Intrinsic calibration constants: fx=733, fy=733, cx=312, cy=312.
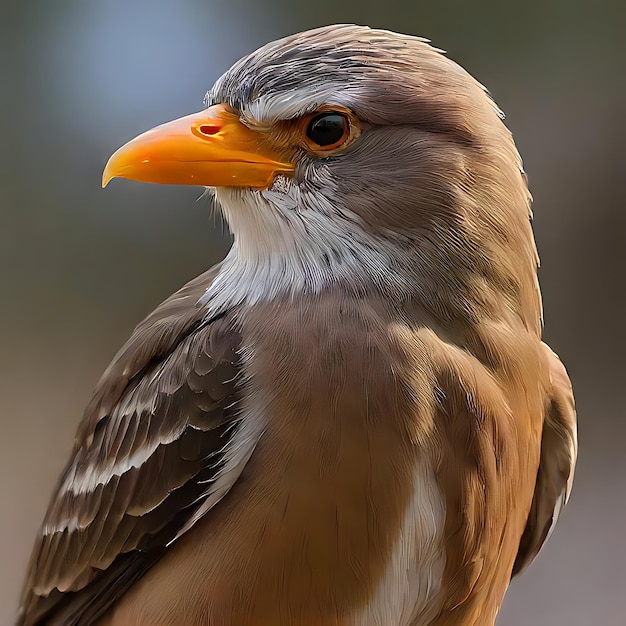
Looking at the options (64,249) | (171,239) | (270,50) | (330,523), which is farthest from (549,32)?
(330,523)

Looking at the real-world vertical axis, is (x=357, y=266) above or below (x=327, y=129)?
below

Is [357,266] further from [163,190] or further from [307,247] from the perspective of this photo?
[163,190]

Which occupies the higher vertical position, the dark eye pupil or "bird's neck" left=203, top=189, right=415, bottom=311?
the dark eye pupil

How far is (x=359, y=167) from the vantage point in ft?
2.54

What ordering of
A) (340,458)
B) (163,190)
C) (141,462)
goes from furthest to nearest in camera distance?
(163,190), (141,462), (340,458)

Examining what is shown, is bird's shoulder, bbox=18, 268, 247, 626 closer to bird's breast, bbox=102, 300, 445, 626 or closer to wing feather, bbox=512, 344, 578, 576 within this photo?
bird's breast, bbox=102, 300, 445, 626

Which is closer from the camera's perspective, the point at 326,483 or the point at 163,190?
the point at 326,483

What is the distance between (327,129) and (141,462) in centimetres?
43

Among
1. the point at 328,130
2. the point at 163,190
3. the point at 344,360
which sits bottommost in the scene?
the point at 344,360

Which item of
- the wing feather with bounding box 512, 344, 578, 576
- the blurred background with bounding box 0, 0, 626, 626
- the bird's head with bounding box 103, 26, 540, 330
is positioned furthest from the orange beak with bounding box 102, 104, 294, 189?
the blurred background with bounding box 0, 0, 626, 626

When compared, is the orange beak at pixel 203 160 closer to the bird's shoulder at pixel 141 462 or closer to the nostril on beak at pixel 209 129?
the nostril on beak at pixel 209 129

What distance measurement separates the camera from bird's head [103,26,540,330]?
76 centimetres

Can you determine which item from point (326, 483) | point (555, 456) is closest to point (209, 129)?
point (326, 483)

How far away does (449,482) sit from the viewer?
0.76 metres
